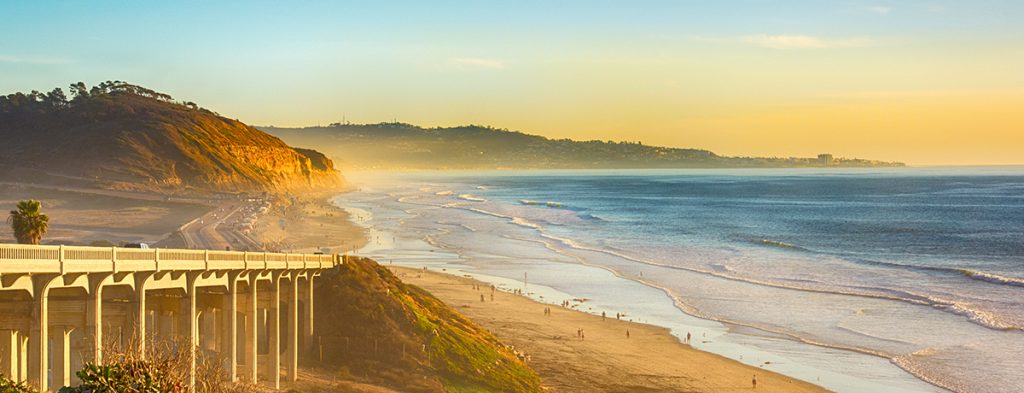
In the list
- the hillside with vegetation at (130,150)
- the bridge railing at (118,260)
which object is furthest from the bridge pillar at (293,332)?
the hillside with vegetation at (130,150)

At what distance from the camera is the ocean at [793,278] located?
52938 mm

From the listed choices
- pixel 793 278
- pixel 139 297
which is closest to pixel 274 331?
pixel 139 297

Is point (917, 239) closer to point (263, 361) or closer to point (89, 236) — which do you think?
point (89, 236)

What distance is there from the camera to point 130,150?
162 m

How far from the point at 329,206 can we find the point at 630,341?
117212 mm

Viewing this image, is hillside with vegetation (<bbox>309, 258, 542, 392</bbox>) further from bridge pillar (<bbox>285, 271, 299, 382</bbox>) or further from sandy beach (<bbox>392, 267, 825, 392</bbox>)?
sandy beach (<bbox>392, 267, 825, 392</bbox>)

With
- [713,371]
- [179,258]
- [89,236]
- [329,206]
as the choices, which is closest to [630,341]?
[713,371]

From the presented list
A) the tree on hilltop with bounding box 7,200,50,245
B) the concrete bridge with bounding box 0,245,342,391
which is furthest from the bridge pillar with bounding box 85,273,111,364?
the tree on hilltop with bounding box 7,200,50,245

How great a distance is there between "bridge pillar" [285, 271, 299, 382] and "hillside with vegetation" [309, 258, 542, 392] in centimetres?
138

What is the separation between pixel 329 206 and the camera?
553 feet

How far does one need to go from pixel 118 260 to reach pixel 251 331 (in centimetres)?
920

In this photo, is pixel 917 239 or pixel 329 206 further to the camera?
pixel 329 206

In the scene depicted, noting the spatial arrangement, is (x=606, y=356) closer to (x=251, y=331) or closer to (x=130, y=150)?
(x=251, y=331)

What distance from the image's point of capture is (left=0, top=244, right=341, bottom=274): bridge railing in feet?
78.5
